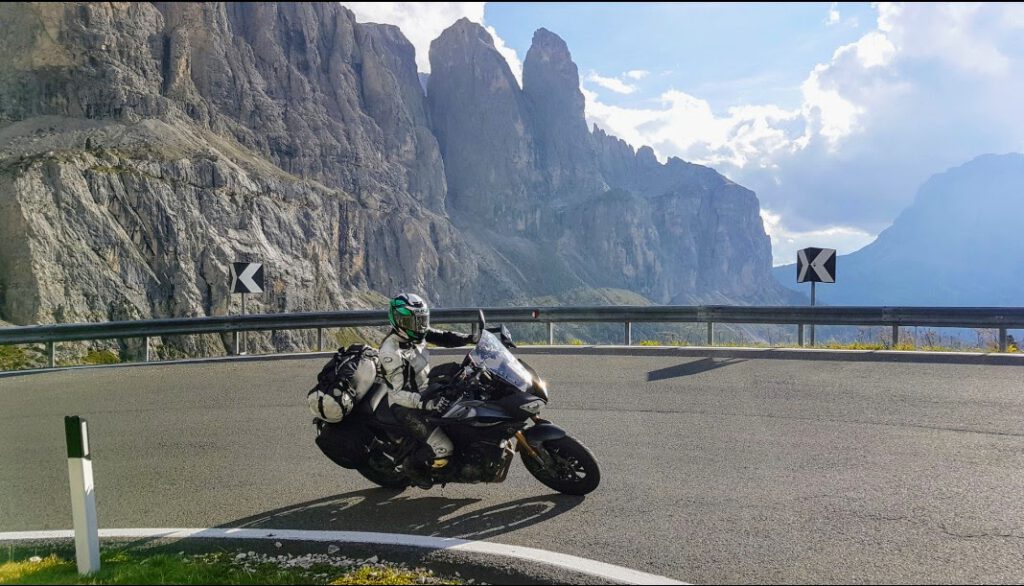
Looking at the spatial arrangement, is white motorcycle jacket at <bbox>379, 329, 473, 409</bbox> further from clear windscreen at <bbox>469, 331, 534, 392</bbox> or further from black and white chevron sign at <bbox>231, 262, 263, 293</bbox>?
black and white chevron sign at <bbox>231, 262, 263, 293</bbox>

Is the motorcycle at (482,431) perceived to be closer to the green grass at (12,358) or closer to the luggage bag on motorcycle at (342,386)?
the luggage bag on motorcycle at (342,386)

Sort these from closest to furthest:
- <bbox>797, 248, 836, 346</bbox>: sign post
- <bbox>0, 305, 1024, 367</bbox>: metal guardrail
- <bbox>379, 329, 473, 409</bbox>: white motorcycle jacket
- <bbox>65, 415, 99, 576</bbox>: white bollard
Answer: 1. <bbox>65, 415, 99, 576</bbox>: white bollard
2. <bbox>379, 329, 473, 409</bbox>: white motorcycle jacket
3. <bbox>0, 305, 1024, 367</bbox>: metal guardrail
4. <bbox>797, 248, 836, 346</bbox>: sign post

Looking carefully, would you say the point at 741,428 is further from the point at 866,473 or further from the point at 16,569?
the point at 16,569

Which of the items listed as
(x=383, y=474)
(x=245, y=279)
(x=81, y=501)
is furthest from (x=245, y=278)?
(x=81, y=501)

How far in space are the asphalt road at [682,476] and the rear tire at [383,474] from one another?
0.34 ft

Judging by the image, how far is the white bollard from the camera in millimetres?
4078

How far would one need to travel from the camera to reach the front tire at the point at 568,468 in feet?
17.1

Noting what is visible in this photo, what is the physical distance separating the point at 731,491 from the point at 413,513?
2391mm

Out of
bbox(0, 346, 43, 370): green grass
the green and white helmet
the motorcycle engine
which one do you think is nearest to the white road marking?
the motorcycle engine

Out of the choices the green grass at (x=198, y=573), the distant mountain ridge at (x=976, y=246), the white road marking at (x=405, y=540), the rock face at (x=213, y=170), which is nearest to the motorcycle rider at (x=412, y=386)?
the white road marking at (x=405, y=540)

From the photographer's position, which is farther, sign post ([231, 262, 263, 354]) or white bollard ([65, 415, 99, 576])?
sign post ([231, 262, 263, 354])

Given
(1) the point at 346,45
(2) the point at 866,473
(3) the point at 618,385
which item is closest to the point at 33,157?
(3) the point at 618,385

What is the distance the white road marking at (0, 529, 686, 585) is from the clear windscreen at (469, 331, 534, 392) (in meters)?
1.11

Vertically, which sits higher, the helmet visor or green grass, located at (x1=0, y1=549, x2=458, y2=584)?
the helmet visor
